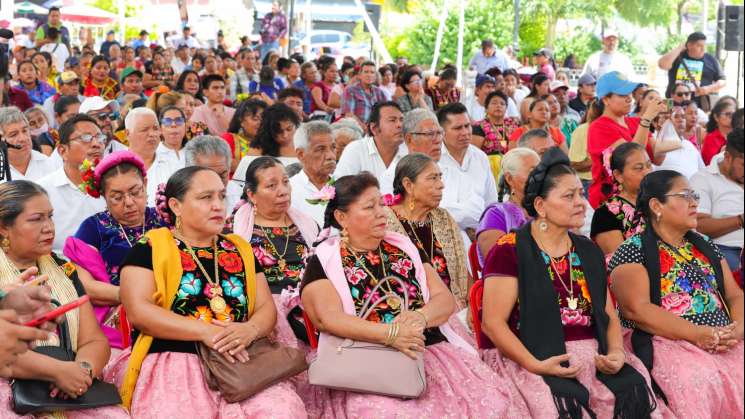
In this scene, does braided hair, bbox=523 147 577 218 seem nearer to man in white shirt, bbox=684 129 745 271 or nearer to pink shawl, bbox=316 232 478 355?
pink shawl, bbox=316 232 478 355

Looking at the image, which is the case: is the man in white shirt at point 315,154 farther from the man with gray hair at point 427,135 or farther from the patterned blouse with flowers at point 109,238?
the patterned blouse with flowers at point 109,238

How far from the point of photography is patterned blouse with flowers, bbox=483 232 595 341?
353 cm

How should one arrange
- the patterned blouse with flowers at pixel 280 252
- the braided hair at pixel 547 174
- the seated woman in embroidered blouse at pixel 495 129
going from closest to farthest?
the braided hair at pixel 547 174 → the patterned blouse with flowers at pixel 280 252 → the seated woman in embroidered blouse at pixel 495 129

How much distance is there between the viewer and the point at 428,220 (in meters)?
4.36

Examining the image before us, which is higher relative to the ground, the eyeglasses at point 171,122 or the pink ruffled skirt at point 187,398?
the eyeglasses at point 171,122

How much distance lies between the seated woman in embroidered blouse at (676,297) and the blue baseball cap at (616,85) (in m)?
2.59

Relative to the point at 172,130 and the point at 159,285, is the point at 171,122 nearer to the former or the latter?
the point at 172,130

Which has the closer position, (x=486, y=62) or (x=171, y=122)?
(x=171, y=122)

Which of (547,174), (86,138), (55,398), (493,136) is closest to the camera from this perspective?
(55,398)

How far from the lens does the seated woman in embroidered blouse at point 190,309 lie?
3.15 meters

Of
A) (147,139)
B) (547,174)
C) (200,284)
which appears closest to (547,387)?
(547,174)

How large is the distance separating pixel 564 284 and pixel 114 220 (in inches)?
76.0

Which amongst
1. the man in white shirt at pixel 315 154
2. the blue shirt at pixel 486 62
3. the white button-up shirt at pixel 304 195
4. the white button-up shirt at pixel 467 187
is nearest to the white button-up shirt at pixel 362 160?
the white button-up shirt at pixel 467 187

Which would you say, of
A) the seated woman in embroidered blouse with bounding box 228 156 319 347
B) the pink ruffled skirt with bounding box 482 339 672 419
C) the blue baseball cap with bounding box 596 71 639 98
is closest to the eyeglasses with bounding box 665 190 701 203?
the pink ruffled skirt with bounding box 482 339 672 419
